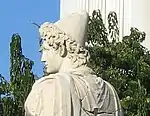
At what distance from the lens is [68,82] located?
6.26 m

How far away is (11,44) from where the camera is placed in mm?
17734

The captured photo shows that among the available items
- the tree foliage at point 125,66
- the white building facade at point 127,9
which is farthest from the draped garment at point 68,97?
the white building facade at point 127,9

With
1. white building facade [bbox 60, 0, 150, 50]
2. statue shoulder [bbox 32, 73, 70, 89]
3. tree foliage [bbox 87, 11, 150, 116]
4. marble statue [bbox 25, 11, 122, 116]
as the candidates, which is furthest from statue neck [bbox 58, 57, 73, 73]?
white building facade [bbox 60, 0, 150, 50]

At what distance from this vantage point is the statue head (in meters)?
6.52

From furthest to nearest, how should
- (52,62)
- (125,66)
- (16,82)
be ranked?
(125,66) < (16,82) < (52,62)

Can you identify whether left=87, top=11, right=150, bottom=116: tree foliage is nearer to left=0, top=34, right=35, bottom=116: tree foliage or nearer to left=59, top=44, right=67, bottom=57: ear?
left=0, top=34, right=35, bottom=116: tree foliage

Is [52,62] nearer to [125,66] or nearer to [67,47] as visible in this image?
[67,47]

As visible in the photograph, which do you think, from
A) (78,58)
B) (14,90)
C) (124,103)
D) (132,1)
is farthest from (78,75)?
(132,1)

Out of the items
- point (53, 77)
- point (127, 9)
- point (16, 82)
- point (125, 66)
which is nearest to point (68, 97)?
point (53, 77)

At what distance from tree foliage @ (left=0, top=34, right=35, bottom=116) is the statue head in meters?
9.50

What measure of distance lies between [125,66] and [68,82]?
11.2 metres

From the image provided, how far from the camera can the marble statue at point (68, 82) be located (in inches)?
244

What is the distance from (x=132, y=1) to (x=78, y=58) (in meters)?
26.0

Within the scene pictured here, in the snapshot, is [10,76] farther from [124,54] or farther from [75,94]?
[75,94]
